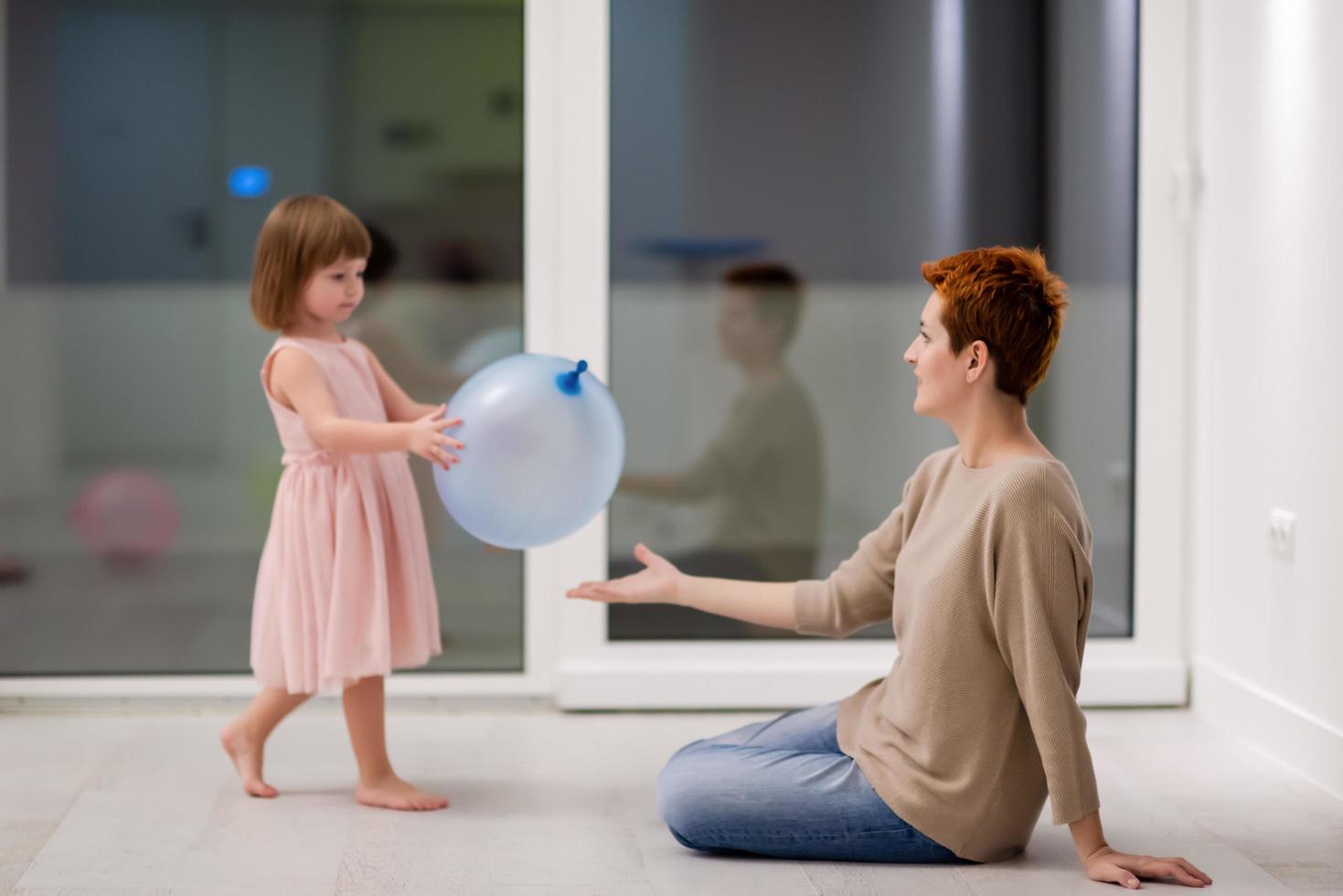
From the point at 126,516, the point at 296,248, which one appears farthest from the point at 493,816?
the point at 126,516

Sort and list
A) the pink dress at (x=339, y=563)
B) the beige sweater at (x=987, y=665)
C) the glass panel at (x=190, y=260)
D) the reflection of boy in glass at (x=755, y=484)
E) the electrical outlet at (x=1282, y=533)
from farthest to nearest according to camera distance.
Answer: the reflection of boy in glass at (x=755, y=484), the glass panel at (x=190, y=260), the electrical outlet at (x=1282, y=533), the pink dress at (x=339, y=563), the beige sweater at (x=987, y=665)

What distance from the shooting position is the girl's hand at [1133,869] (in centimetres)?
184

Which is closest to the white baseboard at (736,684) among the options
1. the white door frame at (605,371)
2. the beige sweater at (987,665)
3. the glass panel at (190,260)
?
the white door frame at (605,371)

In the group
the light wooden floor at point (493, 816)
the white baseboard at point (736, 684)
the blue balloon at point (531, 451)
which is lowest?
the light wooden floor at point (493, 816)

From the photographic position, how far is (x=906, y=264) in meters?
3.02

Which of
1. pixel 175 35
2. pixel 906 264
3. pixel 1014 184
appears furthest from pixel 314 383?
pixel 1014 184

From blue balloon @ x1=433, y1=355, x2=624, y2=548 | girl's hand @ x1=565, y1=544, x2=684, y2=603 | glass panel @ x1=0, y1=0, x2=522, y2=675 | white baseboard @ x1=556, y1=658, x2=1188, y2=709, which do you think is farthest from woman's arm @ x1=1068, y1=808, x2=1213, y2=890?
glass panel @ x1=0, y1=0, x2=522, y2=675

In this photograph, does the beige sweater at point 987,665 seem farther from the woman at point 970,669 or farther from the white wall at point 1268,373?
the white wall at point 1268,373

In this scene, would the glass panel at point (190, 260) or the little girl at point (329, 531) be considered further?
the glass panel at point (190, 260)

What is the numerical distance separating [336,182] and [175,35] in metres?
0.43

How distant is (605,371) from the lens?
300cm

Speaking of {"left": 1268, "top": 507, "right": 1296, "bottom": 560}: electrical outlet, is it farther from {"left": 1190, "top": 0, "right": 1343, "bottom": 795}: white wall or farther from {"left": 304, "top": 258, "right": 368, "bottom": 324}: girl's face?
{"left": 304, "top": 258, "right": 368, "bottom": 324}: girl's face

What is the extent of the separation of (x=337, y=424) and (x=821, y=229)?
1.22 meters

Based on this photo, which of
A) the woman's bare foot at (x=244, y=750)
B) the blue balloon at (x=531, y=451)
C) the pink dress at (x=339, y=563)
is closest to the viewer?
the blue balloon at (x=531, y=451)
